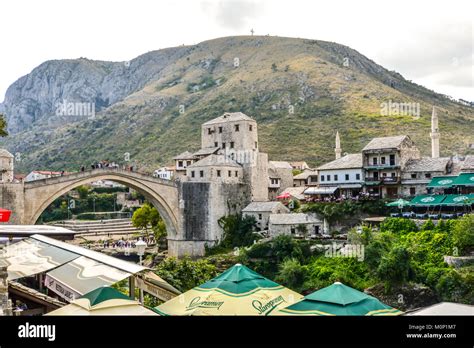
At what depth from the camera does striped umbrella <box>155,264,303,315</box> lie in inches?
428

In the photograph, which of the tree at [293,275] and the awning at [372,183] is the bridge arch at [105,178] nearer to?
the tree at [293,275]

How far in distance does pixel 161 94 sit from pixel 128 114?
12.8 m

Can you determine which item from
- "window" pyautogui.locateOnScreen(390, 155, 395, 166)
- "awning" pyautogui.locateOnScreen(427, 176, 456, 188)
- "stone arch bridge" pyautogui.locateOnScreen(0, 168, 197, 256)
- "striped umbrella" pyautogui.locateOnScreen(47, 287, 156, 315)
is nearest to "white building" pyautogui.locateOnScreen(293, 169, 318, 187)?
"window" pyautogui.locateOnScreen(390, 155, 395, 166)

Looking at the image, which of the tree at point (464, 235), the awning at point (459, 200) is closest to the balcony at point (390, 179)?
the awning at point (459, 200)

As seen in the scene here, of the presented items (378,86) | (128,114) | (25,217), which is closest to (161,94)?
(128,114)

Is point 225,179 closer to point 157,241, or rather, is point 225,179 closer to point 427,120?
point 157,241

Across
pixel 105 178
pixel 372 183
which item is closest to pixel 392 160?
pixel 372 183

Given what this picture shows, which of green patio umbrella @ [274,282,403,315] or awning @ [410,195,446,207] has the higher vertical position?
awning @ [410,195,446,207]

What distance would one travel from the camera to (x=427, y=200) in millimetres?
34938

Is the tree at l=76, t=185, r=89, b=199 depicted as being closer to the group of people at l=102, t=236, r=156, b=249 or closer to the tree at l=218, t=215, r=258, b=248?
the group of people at l=102, t=236, r=156, b=249

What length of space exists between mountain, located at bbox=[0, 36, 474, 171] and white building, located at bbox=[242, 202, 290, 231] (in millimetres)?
25378

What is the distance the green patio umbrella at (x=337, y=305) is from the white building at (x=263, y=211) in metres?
30.8

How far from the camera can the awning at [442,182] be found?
3569 cm
